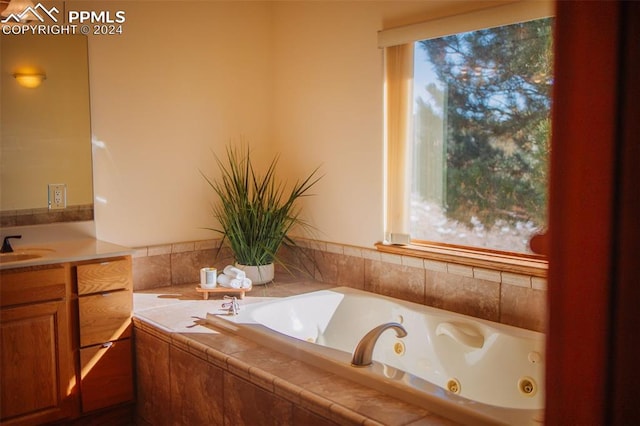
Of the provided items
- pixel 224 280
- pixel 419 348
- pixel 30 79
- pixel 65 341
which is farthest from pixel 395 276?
pixel 30 79

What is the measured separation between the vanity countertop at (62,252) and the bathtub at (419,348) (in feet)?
2.00

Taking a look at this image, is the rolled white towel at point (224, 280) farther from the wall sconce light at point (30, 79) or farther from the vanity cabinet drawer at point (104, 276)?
the wall sconce light at point (30, 79)

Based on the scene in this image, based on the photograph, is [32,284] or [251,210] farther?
[251,210]

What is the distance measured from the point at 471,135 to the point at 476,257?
1.98ft

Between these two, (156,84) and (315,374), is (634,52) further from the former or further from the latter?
(156,84)

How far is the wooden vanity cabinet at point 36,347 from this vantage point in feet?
8.89

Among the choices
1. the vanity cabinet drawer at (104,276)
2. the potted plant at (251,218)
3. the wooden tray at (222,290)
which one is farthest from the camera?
the potted plant at (251,218)

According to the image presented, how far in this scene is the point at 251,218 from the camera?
373 centimetres

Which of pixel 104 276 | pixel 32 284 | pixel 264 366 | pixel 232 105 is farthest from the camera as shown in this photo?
pixel 232 105

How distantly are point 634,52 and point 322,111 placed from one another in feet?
10.6

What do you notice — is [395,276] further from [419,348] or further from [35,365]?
[35,365]

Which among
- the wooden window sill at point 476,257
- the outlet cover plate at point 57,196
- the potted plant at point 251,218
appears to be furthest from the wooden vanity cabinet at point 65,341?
the wooden window sill at point 476,257

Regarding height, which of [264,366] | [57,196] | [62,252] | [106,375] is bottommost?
[106,375]

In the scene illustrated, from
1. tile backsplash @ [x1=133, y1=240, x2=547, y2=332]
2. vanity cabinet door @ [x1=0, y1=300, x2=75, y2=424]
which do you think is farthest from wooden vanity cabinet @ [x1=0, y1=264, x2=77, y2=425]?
tile backsplash @ [x1=133, y1=240, x2=547, y2=332]
